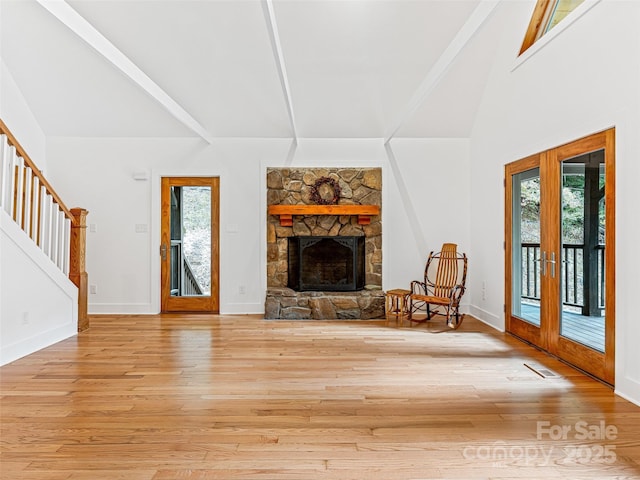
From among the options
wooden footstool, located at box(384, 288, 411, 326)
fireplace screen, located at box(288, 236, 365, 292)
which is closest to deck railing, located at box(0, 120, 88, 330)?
fireplace screen, located at box(288, 236, 365, 292)

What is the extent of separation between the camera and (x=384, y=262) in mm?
5746

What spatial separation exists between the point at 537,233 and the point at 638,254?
1.34 metres

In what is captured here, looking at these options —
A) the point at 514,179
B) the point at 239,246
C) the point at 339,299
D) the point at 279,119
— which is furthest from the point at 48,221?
the point at 514,179

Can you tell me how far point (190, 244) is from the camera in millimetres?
5715

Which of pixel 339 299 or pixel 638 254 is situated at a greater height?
pixel 638 254

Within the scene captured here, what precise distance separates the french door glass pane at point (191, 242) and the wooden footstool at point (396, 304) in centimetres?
261

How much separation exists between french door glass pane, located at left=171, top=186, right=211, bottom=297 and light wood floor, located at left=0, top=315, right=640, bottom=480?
5.92 feet

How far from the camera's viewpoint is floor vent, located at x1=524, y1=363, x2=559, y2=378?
10.0 ft

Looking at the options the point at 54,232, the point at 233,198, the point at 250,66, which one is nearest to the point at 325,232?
the point at 233,198

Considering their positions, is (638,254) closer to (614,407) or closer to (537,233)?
(614,407)

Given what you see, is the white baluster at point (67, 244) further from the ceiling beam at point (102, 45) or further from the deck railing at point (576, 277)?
the deck railing at point (576, 277)

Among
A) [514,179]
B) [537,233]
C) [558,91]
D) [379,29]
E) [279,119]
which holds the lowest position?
[537,233]

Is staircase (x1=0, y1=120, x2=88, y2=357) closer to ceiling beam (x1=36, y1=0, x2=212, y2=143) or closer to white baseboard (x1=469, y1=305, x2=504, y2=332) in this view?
ceiling beam (x1=36, y1=0, x2=212, y2=143)

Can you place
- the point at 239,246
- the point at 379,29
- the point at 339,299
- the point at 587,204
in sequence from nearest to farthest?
the point at 587,204 < the point at 379,29 < the point at 339,299 < the point at 239,246
